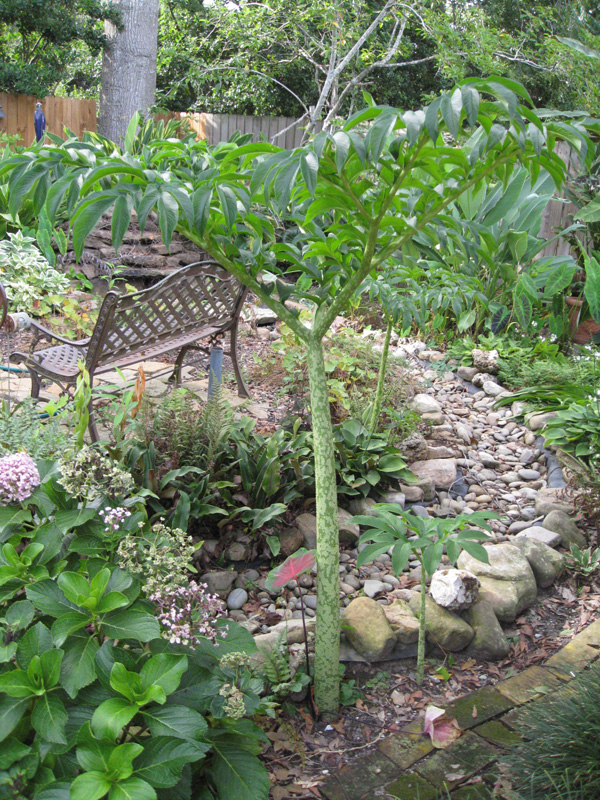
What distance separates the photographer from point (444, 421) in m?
4.34

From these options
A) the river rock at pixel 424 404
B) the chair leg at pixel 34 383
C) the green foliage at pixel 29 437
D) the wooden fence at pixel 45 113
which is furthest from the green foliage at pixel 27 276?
the wooden fence at pixel 45 113

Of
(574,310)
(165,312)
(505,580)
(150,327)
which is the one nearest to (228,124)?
(574,310)

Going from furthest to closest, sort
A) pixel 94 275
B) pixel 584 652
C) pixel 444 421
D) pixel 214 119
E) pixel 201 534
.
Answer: pixel 214 119
pixel 94 275
pixel 444 421
pixel 201 534
pixel 584 652

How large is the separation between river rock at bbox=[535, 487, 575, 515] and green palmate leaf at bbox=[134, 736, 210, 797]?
2.52 meters

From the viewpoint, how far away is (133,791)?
1.30 metres

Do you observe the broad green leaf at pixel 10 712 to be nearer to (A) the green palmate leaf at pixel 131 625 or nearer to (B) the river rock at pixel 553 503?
(A) the green palmate leaf at pixel 131 625

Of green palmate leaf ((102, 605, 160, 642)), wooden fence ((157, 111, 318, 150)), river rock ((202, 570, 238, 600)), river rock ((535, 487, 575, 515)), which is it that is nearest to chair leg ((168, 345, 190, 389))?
river rock ((202, 570, 238, 600))

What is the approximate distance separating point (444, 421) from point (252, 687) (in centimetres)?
288

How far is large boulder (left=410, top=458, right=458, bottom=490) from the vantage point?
3.63 metres

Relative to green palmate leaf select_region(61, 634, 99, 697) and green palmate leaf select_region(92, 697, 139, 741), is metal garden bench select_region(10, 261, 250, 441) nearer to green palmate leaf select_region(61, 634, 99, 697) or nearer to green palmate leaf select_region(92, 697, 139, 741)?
green palmate leaf select_region(61, 634, 99, 697)

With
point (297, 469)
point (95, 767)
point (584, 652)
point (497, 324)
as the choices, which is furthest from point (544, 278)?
point (95, 767)

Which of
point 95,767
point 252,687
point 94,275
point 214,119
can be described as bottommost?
point 94,275

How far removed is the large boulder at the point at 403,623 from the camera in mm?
2449

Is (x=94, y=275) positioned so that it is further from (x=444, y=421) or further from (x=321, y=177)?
(x=321, y=177)
